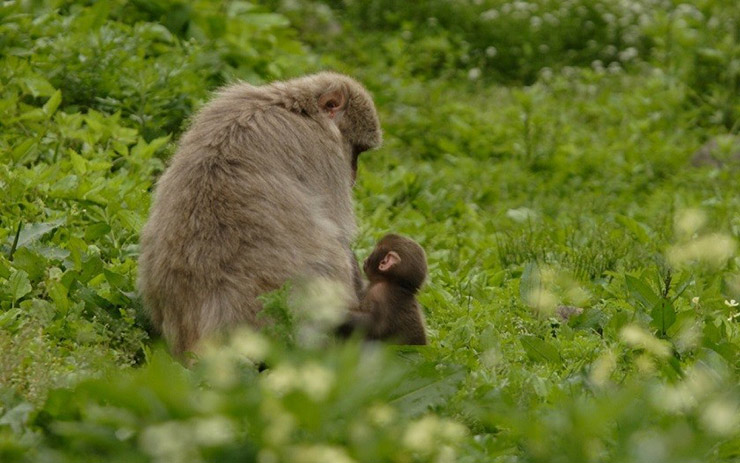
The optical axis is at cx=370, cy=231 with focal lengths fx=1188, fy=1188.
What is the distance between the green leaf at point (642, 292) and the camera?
539 centimetres

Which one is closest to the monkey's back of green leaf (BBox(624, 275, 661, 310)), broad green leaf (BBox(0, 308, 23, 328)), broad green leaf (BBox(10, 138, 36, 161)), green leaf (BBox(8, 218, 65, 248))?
Answer: broad green leaf (BBox(0, 308, 23, 328))

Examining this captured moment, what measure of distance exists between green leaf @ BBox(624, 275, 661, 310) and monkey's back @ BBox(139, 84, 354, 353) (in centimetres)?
134

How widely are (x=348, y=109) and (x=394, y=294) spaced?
1073 mm

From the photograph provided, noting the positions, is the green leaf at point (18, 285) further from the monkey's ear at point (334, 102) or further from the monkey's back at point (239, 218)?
the monkey's ear at point (334, 102)

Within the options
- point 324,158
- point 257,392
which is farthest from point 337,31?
point 257,392

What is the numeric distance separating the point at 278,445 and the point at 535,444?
68 cm

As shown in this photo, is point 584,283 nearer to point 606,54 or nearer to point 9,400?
point 9,400

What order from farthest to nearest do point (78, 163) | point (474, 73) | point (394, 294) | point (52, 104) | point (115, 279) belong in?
point (474, 73), point (52, 104), point (78, 163), point (115, 279), point (394, 294)

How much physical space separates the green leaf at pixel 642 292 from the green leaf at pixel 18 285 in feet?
8.71

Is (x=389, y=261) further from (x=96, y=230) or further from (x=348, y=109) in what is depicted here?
(x=96, y=230)

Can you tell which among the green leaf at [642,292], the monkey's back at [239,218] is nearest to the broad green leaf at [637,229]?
the green leaf at [642,292]

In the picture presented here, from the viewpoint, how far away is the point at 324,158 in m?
5.04

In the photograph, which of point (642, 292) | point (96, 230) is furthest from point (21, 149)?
point (642, 292)

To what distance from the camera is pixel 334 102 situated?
17.5ft
